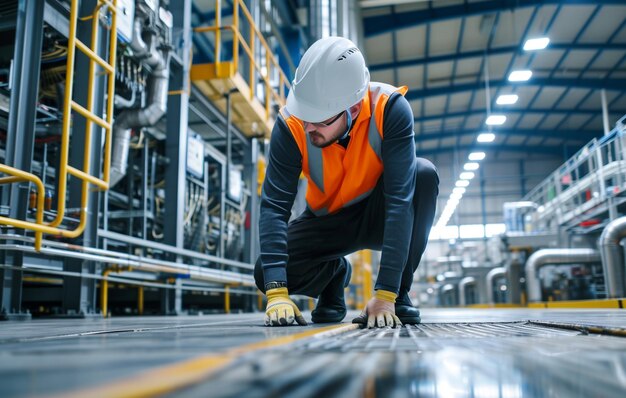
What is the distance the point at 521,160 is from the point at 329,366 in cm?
2773

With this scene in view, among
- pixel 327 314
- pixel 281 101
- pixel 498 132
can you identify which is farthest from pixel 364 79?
pixel 498 132

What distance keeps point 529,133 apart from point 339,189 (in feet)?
75.5

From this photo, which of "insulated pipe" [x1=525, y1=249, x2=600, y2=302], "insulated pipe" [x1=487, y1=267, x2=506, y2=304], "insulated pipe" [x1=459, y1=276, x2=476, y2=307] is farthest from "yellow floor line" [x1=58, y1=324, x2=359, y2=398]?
"insulated pipe" [x1=459, y1=276, x2=476, y2=307]

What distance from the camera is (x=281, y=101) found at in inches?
342

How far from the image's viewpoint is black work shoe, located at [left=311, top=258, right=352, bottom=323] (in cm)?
264

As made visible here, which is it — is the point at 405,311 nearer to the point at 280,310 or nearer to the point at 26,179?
the point at 280,310

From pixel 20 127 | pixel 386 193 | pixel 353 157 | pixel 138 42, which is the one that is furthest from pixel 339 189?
pixel 138 42

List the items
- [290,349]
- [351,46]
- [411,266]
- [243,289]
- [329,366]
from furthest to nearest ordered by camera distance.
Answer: [243,289]
[411,266]
[351,46]
[290,349]
[329,366]

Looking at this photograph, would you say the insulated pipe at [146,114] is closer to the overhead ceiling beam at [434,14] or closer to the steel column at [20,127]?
the steel column at [20,127]

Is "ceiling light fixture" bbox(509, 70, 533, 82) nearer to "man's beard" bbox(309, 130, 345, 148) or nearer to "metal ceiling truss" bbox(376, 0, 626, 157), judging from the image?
"metal ceiling truss" bbox(376, 0, 626, 157)

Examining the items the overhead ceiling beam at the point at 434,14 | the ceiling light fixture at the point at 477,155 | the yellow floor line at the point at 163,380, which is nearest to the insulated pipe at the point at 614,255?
the overhead ceiling beam at the point at 434,14

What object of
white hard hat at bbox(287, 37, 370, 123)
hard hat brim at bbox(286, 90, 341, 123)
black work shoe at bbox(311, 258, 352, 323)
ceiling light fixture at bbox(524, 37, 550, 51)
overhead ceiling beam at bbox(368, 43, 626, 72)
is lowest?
black work shoe at bbox(311, 258, 352, 323)

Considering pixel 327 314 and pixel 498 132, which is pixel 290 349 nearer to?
pixel 327 314

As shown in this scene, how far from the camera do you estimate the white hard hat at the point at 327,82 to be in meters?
2.11
